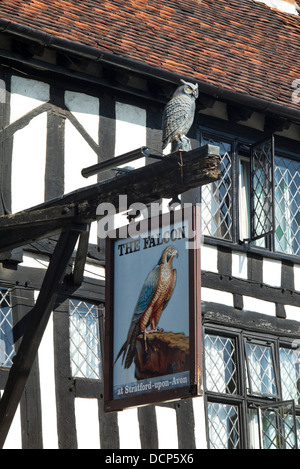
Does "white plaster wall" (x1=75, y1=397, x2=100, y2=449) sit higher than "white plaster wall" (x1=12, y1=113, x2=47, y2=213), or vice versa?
"white plaster wall" (x1=12, y1=113, x2=47, y2=213)

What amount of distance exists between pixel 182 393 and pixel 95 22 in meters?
5.89

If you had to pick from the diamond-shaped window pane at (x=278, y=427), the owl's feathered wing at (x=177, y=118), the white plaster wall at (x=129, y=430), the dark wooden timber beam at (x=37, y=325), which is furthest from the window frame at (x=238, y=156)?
the dark wooden timber beam at (x=37, y=325)

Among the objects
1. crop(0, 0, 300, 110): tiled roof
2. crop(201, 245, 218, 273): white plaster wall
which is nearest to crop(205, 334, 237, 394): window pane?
crop(201, 245, 218, 273): white plaster wall

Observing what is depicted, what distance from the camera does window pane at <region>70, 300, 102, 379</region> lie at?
35.9 feet

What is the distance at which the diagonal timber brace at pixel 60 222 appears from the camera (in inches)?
328

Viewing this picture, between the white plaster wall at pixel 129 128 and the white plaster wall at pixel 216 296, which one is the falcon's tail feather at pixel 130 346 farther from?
the white plaster wall at pixel 129 128

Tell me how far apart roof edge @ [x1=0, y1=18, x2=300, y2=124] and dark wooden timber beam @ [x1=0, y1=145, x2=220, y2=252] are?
8.94 feet

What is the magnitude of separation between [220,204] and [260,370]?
6.15 ft

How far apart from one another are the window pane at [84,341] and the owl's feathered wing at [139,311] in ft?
8.34

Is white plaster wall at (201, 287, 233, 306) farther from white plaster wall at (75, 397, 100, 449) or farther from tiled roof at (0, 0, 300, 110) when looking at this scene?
tiled roof at (0, 0, 300, 110)
